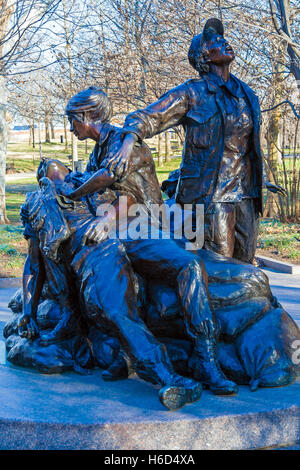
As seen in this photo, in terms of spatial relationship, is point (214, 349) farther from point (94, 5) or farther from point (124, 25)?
point (94, 5)

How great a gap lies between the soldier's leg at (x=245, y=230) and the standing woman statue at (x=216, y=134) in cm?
1

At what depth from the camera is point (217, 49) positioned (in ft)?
15.5

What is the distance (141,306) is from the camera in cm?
430

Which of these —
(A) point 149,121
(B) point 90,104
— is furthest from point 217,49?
(B) point 90,104

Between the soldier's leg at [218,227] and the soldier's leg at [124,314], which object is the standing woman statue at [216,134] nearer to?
the soldier's leg at [218,227]

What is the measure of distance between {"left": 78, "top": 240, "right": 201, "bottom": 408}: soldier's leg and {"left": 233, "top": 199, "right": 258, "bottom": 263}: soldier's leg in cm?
116

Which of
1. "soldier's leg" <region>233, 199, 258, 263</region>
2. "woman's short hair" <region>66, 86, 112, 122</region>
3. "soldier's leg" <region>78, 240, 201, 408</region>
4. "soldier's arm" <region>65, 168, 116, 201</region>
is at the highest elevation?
"woman's short hair" <region>66, 86, 112, 122</region>

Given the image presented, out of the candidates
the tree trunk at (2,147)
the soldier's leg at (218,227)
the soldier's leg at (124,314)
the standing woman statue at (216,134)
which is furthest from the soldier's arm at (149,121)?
the tree trunk at (2,147)

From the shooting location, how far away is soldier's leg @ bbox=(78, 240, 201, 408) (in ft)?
11.3

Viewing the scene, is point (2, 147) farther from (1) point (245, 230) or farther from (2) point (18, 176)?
(2) point (18, 176)

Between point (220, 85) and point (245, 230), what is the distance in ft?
3.83

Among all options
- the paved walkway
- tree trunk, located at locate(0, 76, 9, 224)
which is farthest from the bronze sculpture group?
the paved walkway

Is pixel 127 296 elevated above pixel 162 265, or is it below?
below

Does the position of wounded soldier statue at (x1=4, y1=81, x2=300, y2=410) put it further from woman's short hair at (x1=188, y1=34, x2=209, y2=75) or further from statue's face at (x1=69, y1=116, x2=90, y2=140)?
woman's short hair at (x1=188, y1=34, x2=209, y2=75)
